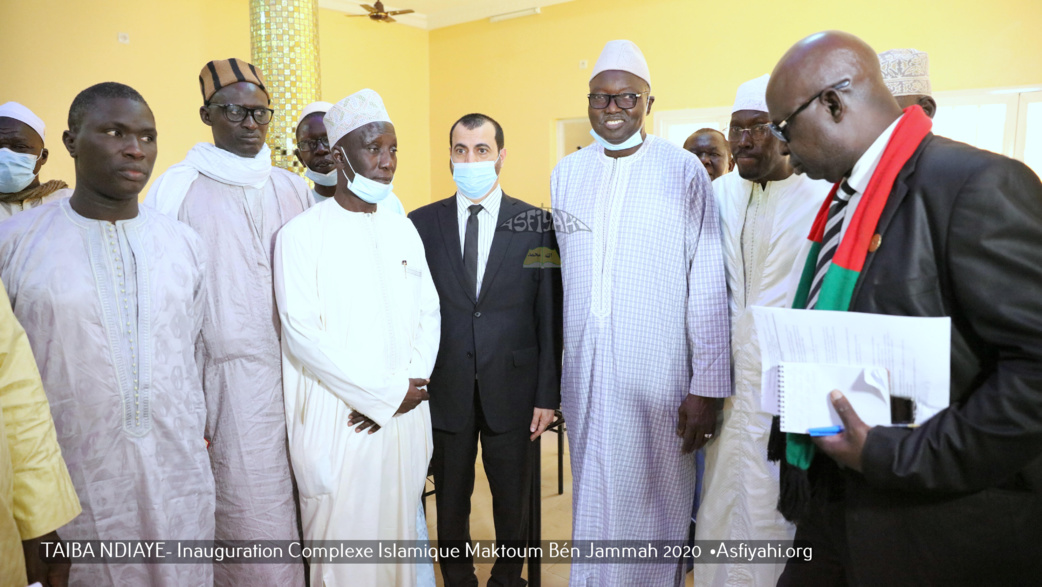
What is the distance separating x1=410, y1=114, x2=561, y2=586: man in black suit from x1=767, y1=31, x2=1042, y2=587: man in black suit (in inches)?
55.2

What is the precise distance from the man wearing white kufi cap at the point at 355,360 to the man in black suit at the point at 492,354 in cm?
18

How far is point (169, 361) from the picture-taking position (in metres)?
2.13

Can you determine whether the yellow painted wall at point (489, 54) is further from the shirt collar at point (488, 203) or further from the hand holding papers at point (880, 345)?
the hand holding papers at point (880, 345)

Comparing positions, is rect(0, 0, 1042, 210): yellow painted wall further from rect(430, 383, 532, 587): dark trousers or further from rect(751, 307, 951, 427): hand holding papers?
rect(751, 307, 951, 427): hand holding papers

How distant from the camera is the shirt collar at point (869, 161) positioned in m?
1.38

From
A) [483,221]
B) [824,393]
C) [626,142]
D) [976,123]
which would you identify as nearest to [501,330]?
[483,221]

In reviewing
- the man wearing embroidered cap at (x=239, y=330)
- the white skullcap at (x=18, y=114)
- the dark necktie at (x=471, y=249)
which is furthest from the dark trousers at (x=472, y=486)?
the white skullcap at (x=18, y=114)

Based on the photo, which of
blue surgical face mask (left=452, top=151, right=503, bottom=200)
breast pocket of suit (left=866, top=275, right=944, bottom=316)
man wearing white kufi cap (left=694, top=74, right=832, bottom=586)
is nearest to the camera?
breast pocket of suit (left=866, top=275, right=944, bottom=316)

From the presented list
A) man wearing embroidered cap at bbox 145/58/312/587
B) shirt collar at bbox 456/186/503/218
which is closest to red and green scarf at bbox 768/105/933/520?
shirt collar at bbox 456/186/503/218

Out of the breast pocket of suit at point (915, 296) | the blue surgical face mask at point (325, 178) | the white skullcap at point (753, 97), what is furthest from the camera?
the blue surgical face mask at point (325, 178)

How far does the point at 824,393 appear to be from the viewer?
4.44 ft

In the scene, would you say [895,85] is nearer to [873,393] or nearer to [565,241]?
[565,241]

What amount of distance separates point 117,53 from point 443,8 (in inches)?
187

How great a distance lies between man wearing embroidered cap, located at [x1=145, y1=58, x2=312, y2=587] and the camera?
7.89 ft
